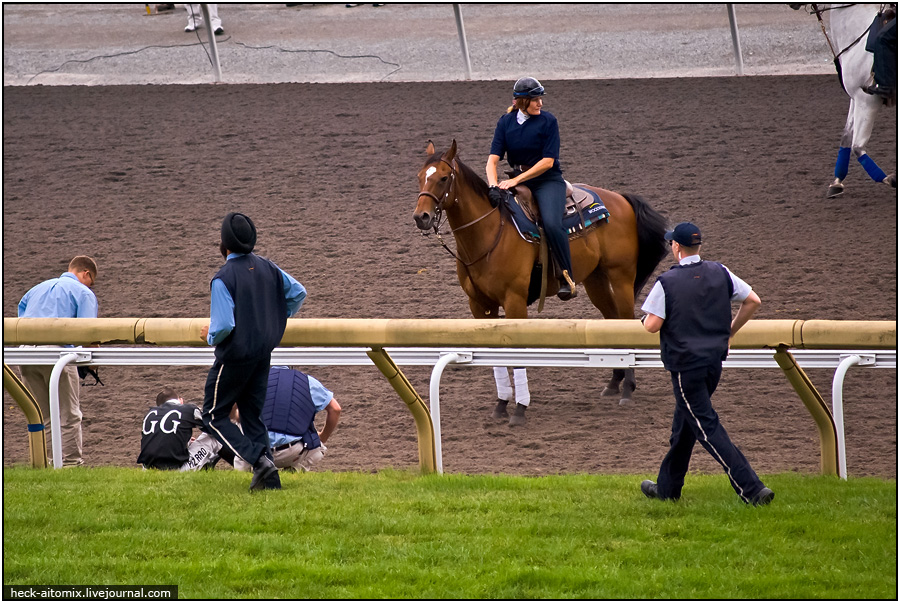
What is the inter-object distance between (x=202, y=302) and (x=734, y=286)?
6.44 meters

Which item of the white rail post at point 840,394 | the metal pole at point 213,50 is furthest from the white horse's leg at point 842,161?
the metal pole at point 213,50

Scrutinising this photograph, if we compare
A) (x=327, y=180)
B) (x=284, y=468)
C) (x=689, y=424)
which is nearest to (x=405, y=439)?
(x=284, y=468)

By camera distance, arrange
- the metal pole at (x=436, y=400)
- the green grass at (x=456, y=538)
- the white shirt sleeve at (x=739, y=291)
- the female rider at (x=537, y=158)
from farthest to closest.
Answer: the female rider at (x=537, y=158)
the metal pole at (x=436, y=400)
the white shirt sleeve at (x=739, y=291)
the green grass at (x=456, y=538)

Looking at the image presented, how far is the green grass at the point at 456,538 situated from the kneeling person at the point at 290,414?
606 millimetres

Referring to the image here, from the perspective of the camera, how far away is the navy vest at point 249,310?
516cm

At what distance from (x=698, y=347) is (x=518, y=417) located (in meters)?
3.13

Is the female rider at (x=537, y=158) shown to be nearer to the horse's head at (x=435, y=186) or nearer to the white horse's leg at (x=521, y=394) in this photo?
the horse's head at (x=435, y=186)

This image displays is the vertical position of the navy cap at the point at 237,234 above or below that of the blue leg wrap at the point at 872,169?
above

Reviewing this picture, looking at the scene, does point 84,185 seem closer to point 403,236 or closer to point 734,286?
point 403,236

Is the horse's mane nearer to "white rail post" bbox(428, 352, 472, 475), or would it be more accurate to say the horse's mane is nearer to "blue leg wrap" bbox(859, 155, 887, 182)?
"white rail post" bbox(428, 352, 472, 475)

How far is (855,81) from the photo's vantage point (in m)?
11.2

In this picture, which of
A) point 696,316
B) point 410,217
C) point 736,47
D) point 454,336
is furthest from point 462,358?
point 736,47

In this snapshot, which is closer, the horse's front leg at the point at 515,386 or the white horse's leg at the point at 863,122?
the horse's front leg at the point at 515,386

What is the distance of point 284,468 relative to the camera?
620 cm
